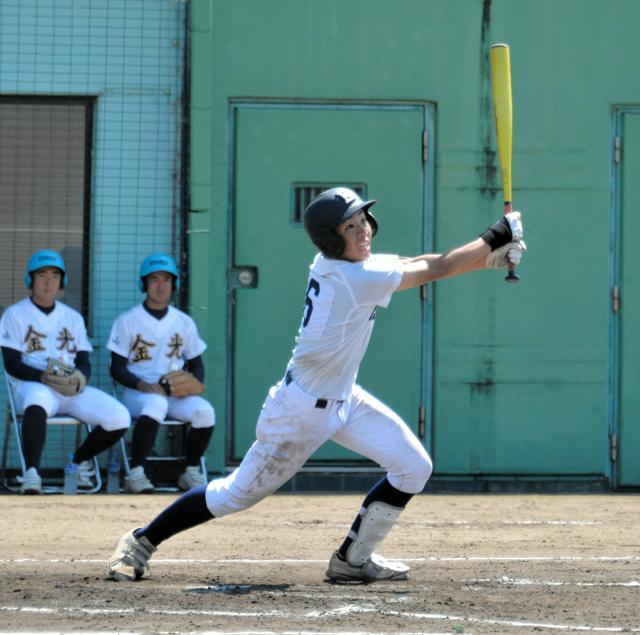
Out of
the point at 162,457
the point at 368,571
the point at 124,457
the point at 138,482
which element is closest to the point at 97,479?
the point at 124,457

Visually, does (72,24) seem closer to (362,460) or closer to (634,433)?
(362,460)

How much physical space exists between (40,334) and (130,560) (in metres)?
4.48

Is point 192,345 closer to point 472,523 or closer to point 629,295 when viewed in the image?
point 472,523

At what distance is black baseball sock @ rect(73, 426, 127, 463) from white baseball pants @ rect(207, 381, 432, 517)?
4058 millimetres

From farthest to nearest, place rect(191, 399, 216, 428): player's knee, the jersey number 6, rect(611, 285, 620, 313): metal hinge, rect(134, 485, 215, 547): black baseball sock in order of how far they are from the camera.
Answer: rect(611, 285, 620, 313): metal hinge → rect(191, 399, 216, 428): player's knee → rect(134, 485, 215, 547): black baseball sock → the jersey number 6

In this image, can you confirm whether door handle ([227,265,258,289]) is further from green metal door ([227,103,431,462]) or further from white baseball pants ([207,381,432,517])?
white baseball pants ([207,381,432,517])

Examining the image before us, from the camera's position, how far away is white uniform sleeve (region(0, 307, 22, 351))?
10883 mm

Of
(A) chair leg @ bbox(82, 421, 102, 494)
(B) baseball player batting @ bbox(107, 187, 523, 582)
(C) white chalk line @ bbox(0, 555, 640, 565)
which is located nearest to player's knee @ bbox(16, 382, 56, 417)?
(A) chair leg @ bbox(82, 421, 102, 494)

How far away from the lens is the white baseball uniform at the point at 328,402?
21.5ft

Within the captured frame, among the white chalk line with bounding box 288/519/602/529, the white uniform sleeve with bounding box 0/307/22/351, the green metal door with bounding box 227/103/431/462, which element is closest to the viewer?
the white chalk line with bounding box 288/519/602/529

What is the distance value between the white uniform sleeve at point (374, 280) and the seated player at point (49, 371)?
461 centimetres

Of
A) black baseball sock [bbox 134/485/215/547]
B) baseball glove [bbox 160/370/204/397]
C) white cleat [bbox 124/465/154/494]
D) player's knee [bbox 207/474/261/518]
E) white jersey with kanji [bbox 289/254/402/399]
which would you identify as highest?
white jersey with kanji [bbox 289/254/402/399]

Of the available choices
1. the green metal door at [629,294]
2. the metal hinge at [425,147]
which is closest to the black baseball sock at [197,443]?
the metal hinge at [425,147]

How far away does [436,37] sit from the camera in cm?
1193
